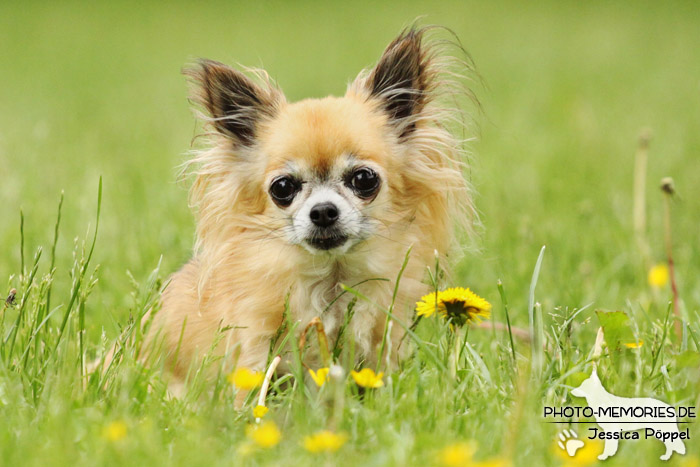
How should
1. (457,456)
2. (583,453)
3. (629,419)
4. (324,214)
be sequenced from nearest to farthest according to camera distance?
1. (457,456)
2. (583,453)
3. (629,419)
4. (324,214)

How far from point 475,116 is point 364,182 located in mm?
4247

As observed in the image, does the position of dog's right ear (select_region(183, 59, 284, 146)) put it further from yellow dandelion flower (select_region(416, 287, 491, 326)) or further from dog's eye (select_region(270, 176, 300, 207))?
yellow dandelion flower (select_region(416, 287, 491, 326))

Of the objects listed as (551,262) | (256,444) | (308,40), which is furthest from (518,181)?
(308,40)

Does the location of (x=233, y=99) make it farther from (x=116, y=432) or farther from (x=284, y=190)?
(x=116, y=432)

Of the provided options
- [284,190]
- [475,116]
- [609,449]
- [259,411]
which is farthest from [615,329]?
[475,116]

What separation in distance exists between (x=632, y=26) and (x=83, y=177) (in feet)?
36.8

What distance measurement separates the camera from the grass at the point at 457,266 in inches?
84.7

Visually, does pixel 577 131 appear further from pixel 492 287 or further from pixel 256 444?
pixel 256 444

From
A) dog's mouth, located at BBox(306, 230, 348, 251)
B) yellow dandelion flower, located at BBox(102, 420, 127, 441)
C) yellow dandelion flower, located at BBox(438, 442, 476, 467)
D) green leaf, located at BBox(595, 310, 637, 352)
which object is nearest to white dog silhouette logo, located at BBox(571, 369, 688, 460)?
green leaf, located at BBox(595, 310, 637, 352)

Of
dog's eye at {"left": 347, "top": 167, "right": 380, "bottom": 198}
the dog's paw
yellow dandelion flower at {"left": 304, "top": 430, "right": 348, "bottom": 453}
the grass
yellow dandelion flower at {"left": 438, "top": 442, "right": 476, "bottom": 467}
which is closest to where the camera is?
yellow dandelion flower at {"left": 438, "top": 442, "right": 476, "bottom": 467}

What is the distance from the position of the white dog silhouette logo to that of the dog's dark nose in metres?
1.07

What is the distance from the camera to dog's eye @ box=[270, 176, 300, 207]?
313 cm

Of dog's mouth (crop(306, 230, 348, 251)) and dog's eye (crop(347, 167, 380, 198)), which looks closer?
dog's mouth (crop(306, 230, 348, 251))

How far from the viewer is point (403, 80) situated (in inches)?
132
